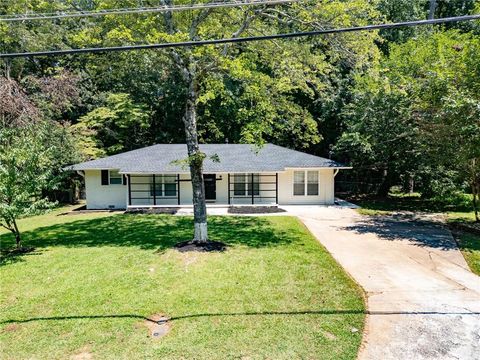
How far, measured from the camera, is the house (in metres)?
20.3

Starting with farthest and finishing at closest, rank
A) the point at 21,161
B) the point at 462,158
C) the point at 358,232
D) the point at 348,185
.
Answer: the point at 348,185 < the point at 358,232 < the point at 462,158 < the point at 21,161

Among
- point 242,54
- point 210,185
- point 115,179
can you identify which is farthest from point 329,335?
point 115,179

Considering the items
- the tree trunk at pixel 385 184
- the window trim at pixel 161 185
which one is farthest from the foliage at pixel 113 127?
the tree trunk at pixel 385 184

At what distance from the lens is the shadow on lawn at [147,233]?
38.7 feet

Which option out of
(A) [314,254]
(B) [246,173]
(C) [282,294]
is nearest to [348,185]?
(B) [246,173]

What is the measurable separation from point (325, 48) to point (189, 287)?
9.26 metres

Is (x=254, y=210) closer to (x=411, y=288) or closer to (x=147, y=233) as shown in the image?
(x=147, y=233)

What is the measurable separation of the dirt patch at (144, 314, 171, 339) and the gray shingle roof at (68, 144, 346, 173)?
40.6 ft

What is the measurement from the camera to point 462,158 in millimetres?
11984

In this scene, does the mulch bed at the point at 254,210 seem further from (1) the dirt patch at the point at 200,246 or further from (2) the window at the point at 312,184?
(1) the dirt patch at the point at 200,246

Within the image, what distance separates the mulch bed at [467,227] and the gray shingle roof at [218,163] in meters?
6.91

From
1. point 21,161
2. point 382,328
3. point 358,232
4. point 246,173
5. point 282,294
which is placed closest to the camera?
point 382,328

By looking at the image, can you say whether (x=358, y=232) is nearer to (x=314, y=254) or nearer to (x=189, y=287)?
(x=314, y=254)

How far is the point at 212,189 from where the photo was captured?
20922 mm
